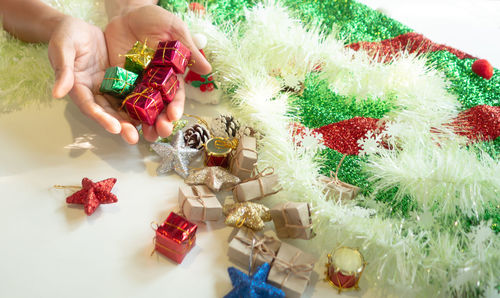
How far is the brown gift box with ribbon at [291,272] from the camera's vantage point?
0.90m

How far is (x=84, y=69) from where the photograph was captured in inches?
51.2

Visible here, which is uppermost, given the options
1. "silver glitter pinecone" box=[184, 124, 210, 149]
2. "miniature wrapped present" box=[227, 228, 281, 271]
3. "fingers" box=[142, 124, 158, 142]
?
"silver glitter pinecone" box=[184, 124, 210, 149]

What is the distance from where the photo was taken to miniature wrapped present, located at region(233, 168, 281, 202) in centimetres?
107

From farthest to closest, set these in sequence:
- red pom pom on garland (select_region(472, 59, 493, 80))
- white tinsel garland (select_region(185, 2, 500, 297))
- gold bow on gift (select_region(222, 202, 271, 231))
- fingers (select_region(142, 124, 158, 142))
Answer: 1. red pom pom on garland (select_region(472, 59, 493, 80))
2. fingers (select_region(142, 124, 158, 142))
3. gold bow on gift (select_region(222, 202, 271, 231))
4. white tinsel garland (select_region(185, 2, 500, 297))

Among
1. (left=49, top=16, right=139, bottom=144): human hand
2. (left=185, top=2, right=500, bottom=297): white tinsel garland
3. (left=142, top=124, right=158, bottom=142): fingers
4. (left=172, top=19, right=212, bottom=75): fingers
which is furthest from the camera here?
(left=172, top=19, right=212, bottom=75): fingers

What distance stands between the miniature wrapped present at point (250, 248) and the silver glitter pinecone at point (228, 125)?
38 centimetres

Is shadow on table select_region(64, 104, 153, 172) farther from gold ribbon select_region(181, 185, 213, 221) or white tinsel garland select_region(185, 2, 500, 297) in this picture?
white tinsel garland select_region(185, 2, 500, 297)

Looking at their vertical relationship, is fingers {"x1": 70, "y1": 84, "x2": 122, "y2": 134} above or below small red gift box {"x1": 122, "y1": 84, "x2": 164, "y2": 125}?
below

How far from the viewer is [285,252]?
95cm

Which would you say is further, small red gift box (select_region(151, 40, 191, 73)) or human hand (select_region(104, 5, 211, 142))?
human hand (select_region(104, 5, 211, 142))

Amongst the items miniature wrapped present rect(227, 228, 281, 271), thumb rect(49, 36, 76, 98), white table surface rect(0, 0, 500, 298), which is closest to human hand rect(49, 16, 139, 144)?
thumb rect(49, 36, 76, 98)

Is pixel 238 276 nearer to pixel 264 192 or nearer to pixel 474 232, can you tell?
pixel 264 192

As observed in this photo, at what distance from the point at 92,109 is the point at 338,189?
75cm

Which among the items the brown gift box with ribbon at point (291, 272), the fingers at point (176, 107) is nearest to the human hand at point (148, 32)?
the fingers at point (176, 107)
